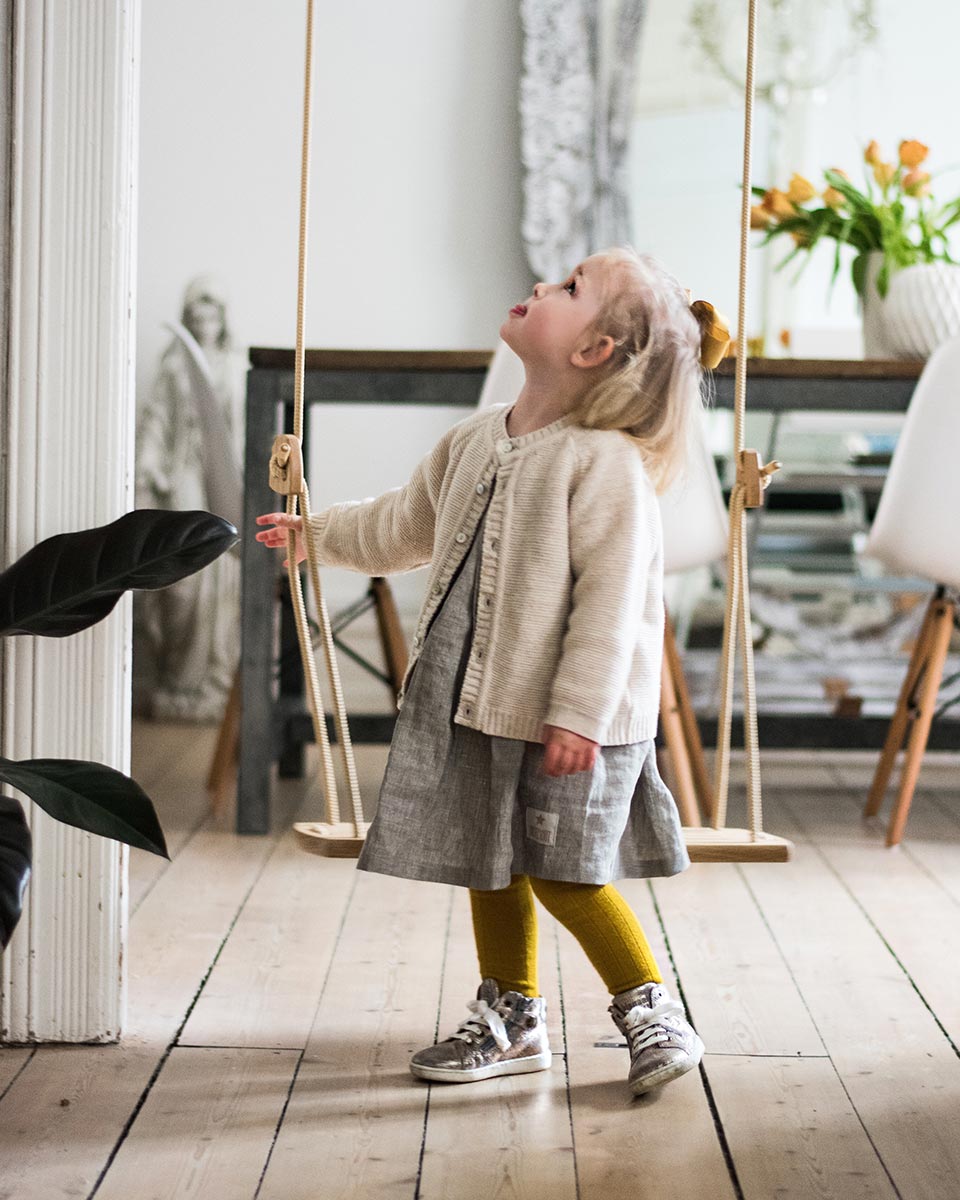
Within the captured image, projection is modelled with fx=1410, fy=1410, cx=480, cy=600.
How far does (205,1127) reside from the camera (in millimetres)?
1266

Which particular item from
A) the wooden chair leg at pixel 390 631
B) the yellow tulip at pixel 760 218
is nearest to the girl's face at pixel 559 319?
the wooden chair leg at pixel 390 631

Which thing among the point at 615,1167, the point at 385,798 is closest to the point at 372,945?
the point at 385,798

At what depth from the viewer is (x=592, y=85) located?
403 cm

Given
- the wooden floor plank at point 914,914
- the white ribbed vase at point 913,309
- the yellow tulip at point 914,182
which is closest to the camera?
the wooden floor plank at point 914,914

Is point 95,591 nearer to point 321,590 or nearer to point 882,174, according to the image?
point 321,590

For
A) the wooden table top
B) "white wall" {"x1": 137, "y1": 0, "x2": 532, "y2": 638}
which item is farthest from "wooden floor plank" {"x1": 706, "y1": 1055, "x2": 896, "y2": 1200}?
"white wall" {"x1": 137, "y1": 0, "x2": 532, "y2": 638}

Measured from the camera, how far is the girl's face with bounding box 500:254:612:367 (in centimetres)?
138

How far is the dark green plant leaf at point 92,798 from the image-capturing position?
123 centimetres

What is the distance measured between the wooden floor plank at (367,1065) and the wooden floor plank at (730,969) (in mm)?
314

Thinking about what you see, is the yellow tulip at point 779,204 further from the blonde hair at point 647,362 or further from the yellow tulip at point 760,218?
the blonde hair at point 647,362

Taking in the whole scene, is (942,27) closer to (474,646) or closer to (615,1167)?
(474,646)

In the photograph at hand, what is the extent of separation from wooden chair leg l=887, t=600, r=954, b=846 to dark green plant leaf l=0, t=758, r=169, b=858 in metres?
1.57

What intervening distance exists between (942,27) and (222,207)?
215cm

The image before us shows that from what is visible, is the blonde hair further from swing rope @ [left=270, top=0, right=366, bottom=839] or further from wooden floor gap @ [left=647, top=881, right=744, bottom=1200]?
wooden floor gap @ [left=647, top=881, right=744, bottom=1200]
